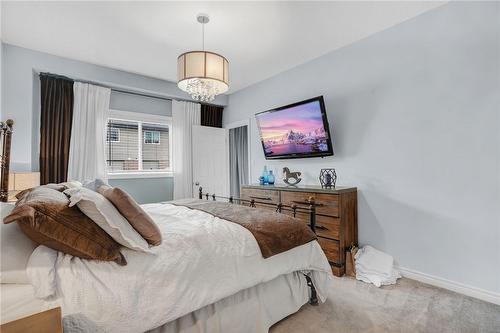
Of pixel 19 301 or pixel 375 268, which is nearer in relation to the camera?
pixel 19 301

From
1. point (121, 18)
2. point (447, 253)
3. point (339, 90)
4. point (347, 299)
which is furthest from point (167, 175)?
point (447, 253)

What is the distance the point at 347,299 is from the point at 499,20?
267 centimetres

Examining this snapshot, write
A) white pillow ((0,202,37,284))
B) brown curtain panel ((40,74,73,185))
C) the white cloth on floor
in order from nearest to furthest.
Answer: white pillow ((0,202,37,284)) < the white cloth on floor < brown curtain panel ((40,74,73,185))

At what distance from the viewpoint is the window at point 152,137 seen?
430 cm

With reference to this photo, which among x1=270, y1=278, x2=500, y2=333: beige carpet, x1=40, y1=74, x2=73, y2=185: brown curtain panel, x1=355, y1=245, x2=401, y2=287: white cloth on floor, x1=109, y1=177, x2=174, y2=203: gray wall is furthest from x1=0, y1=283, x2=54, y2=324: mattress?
x1=109, y1=177, x2=174, y2=203: gray wall

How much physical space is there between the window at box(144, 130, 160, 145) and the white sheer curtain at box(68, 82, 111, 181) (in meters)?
0.71

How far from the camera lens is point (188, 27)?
2602mm

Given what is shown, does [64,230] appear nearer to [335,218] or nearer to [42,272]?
[42,272]

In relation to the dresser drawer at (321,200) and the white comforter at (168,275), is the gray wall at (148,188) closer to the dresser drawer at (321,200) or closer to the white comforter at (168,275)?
the dresser drawer at (321,200)

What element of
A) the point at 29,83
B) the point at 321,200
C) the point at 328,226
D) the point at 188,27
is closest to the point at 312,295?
the point at 328,226

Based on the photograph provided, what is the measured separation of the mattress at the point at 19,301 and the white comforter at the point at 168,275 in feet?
0.14

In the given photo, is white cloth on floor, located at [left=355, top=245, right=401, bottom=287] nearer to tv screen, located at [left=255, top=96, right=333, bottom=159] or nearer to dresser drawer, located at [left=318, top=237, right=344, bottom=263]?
dresser drawer, located at [left=318, top=237, right=344, bottom=263]

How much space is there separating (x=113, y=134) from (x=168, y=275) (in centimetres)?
345

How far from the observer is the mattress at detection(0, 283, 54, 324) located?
866 mm
